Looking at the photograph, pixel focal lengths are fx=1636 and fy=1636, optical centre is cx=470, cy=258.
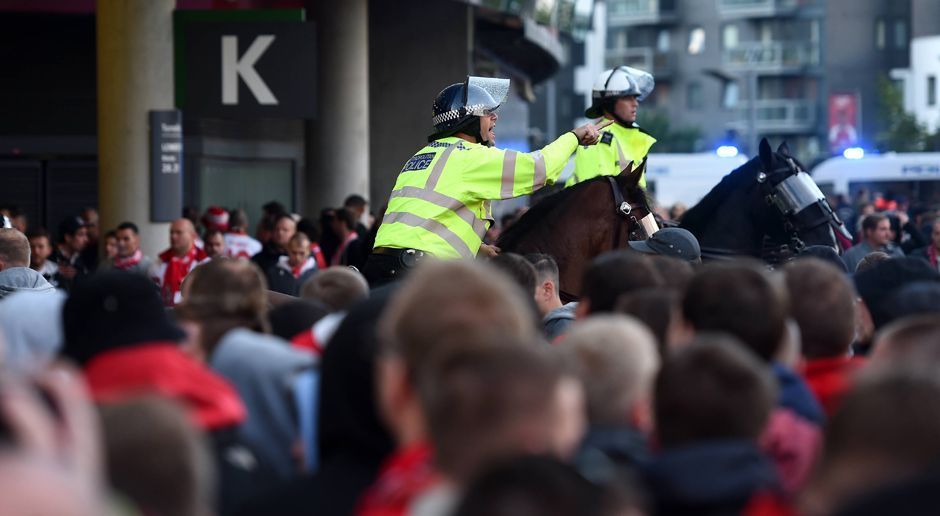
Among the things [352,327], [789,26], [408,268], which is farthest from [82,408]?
[789,26]

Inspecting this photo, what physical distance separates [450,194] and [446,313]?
506 centimetres

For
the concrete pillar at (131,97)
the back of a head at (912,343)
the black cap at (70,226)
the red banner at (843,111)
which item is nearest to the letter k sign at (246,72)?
the concrete pillar at (131,97)

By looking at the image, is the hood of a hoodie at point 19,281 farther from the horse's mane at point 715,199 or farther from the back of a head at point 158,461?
the back of a head at point 158,461

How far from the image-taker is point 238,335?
449 cm

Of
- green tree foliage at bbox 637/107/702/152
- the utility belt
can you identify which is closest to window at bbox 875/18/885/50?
green tree foliage at bbox 637/107/702/152

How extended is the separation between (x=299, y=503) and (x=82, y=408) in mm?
943

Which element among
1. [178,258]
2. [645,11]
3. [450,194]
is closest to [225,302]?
[450,194]

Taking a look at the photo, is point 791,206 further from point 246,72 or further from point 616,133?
Answer: point 246,72

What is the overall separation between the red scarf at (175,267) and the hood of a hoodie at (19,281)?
234 cm

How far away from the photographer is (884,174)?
36.9m

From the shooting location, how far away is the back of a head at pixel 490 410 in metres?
2.95

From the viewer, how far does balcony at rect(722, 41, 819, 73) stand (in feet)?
230

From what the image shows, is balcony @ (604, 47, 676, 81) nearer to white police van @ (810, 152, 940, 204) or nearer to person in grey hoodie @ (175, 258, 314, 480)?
white police van @ (810, 152, 940, 204)

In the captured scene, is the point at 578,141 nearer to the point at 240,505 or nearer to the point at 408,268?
the point at 408,268
